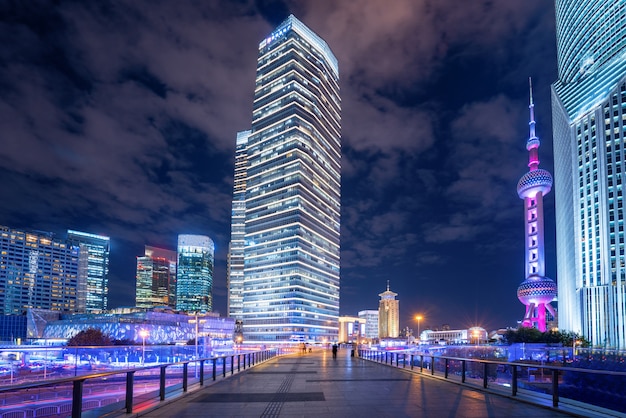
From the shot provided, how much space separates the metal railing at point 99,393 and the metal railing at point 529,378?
9.13m

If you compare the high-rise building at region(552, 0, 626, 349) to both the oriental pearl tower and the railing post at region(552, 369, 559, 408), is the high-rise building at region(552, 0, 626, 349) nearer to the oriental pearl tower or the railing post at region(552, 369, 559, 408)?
the oriental pearl tower

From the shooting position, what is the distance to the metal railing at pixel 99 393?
9.38m

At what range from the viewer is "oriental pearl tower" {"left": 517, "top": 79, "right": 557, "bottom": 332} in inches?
4683

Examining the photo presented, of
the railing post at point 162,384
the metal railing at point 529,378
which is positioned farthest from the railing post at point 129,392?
the metal railing at point 529,378

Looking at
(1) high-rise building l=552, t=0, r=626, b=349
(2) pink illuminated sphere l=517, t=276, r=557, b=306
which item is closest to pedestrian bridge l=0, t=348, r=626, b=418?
(1) high-rise building l=552, t=0, r=626, b=349

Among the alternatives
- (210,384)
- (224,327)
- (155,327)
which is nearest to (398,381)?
(210,384)

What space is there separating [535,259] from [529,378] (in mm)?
110579

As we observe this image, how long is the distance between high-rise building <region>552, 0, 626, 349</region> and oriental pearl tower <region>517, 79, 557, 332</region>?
218 inches

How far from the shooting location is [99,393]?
17.9 m

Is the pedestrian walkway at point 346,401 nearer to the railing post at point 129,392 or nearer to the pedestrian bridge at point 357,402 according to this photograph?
the pedestrian bridge at point 357,402

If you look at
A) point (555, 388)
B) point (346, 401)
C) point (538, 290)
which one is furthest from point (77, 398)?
point (538, 290)

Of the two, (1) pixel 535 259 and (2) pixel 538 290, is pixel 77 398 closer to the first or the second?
(2) pixel 538 290

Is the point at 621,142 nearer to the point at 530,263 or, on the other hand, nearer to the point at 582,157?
the point at 582,157

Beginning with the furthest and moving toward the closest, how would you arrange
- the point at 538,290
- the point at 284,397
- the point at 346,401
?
the point at 538,290
the point at 284,397
the point at 346,401
